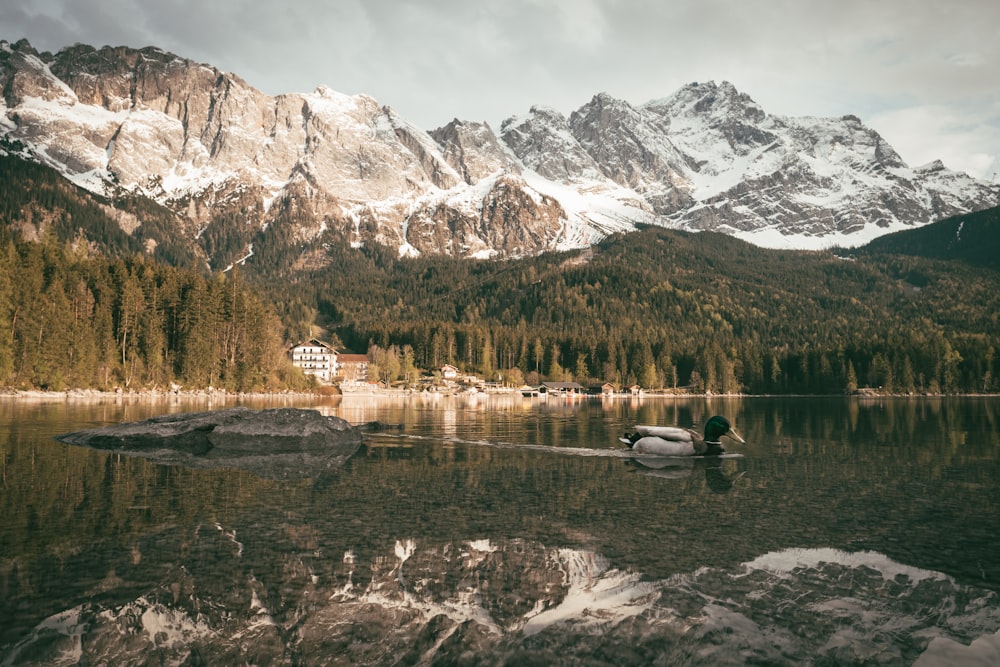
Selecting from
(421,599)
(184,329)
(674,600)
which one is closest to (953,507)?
(674,600)

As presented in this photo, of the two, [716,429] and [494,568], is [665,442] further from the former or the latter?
[494,568]

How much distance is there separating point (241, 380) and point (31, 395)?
36.5 meters

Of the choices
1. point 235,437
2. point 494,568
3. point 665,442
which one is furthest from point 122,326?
point 494,568

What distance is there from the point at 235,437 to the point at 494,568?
2603 centimetres

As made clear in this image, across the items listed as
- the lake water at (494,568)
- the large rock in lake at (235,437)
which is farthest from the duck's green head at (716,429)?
the large rock in lake at (235,437)

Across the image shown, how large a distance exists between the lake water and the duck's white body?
22.8ft

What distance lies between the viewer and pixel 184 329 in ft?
362

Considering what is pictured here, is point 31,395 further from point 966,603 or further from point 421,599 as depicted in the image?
point 966,603

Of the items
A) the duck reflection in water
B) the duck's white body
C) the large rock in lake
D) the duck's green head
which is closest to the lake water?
the duck reflection in water

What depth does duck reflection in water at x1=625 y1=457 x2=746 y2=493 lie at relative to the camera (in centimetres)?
2412

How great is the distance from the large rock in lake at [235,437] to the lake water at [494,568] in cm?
634

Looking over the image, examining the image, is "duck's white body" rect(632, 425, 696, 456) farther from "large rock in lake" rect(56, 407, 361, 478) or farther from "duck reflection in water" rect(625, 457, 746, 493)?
"large rock in lake" rect(56, 407, 361, 478)

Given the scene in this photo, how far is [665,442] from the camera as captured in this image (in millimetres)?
32312

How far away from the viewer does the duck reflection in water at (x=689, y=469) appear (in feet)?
79.2
